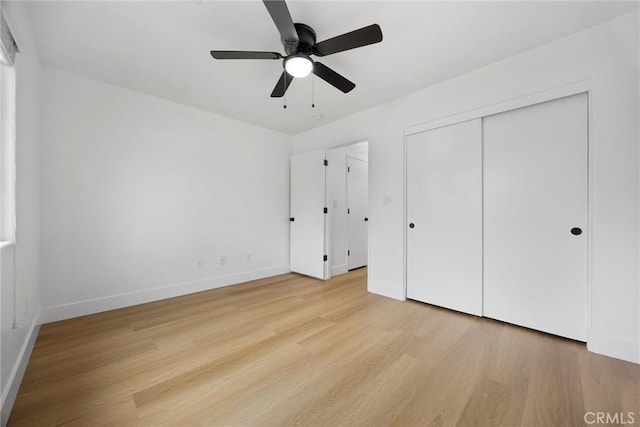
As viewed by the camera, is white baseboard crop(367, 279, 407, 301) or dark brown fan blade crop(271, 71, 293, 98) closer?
dark brown fan blade crop(271, 71, 293, 98)

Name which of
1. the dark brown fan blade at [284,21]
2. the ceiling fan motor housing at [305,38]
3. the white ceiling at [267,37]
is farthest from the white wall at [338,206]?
the dark brown fan blade at [284,21]

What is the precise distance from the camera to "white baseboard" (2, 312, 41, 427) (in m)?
1.35

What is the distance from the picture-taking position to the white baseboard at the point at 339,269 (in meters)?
4.18

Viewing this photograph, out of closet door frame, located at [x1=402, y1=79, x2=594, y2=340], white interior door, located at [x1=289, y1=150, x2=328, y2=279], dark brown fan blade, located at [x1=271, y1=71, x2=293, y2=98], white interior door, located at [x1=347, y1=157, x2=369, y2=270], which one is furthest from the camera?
white interior door, located at [x1=347, y1=157, x2=369, y2=270]

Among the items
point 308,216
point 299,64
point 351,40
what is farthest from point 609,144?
point 308,216

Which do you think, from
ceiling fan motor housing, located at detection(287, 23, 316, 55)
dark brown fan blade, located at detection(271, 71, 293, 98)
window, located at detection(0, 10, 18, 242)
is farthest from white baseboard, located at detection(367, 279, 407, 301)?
window, located at detection(0, 10, 18, 242)

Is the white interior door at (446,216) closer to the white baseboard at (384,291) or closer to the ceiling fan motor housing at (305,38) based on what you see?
the white baseboard at (384,291)

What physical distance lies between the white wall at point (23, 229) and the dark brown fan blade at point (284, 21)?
5.06 ft

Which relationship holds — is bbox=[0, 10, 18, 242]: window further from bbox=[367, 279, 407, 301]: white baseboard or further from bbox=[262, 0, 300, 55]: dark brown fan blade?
bbox=[367, 279, 407, 301]: white baseboard

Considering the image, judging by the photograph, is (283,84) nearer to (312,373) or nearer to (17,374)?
(312,373)

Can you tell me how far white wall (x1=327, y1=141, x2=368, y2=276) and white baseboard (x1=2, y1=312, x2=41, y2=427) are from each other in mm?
3242

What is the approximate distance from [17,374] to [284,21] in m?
2.78

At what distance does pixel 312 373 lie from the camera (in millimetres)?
1681

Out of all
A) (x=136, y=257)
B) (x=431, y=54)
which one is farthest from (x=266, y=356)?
(x=431, y=54)
